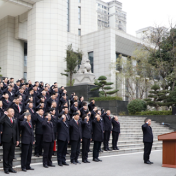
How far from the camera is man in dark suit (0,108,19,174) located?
6988mm

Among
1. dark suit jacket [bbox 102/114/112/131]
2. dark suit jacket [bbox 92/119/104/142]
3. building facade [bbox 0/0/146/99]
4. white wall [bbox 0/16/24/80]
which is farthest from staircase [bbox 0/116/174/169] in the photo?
white wall [bbox 0/16/24/80]

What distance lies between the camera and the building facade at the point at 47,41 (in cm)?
2702

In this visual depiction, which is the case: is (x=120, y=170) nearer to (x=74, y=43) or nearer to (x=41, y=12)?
(x=41, y=12)

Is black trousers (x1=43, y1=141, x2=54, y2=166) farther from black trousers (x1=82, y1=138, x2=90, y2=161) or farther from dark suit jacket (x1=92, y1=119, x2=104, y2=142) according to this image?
dark suit jacket (x1=92, y1=119, x2=104, y2=142)

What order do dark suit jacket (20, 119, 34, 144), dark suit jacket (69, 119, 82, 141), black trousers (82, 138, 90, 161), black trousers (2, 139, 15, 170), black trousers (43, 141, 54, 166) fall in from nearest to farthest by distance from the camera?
black trousers (2, 139, 15, 170), dark suit jacket (20, 119, 34, 144), black trousers (43, 141, 54, 166), dark suit jacket (69, 119, 82, 141), black trousers (82, 138, 90, 161)

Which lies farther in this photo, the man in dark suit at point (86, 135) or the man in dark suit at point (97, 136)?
the man in dark suit at point (97, 136)

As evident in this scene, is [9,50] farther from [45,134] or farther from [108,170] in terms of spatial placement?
[108,170]

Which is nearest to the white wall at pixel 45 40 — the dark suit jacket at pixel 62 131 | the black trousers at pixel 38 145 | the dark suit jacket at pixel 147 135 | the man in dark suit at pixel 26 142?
the black trousers at pixel 38 145

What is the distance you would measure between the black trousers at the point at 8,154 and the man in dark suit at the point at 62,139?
1.57 meters

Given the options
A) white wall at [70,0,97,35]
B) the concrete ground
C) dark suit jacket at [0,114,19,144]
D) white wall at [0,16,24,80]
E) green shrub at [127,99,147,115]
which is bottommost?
the concrete ground

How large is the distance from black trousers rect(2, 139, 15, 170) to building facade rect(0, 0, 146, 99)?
20.0 m

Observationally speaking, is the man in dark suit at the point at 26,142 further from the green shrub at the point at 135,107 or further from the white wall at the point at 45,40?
the white wall at the point at 45,40

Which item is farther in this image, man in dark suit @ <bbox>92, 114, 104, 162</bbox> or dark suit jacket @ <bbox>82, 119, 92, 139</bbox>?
Result: man in dark suit @ <bbox>92, 114, 104, 162</bbox>

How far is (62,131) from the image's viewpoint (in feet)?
27.1
